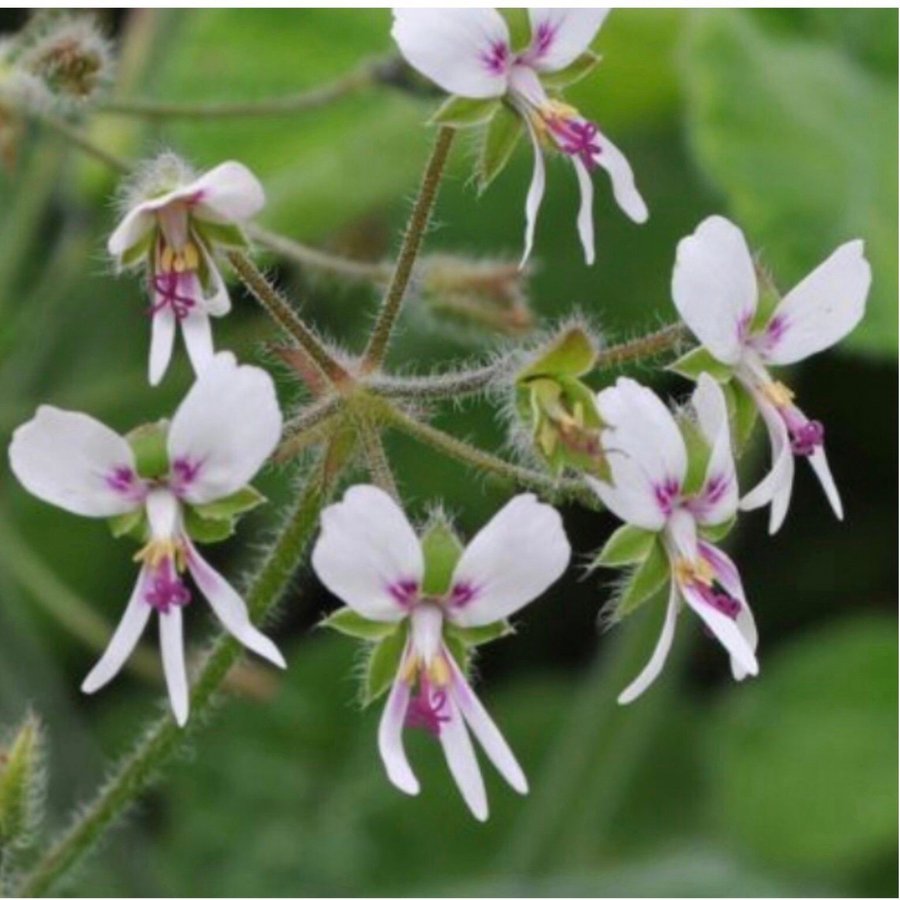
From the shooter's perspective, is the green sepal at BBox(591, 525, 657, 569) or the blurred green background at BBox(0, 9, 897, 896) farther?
the blurred green background at BBox(0, 9, 897, 896)

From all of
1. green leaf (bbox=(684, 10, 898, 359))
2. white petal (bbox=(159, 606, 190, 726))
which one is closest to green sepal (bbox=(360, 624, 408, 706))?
white petal (bbox=(159, 606, 190, 726))

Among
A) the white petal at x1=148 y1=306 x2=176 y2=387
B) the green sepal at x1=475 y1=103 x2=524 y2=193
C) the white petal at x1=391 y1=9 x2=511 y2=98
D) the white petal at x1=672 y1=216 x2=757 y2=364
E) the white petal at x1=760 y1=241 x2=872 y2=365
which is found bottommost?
the white petal at x1=760 y1=241 x2=872 y2=365

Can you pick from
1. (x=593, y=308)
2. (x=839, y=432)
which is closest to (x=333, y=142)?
(x=593, y=308)

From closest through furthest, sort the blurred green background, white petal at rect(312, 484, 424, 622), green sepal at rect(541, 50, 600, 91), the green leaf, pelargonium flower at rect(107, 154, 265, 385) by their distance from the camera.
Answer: white petal at rect(312, 484, 424, 622)
pelargonium flower at rect(107, 154, 265, 385)
green sepal at rect(541, 50, 600, 91)
the green leaf
the blurred green background

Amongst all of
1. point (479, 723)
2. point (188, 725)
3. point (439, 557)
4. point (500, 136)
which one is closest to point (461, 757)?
point (479, 723)

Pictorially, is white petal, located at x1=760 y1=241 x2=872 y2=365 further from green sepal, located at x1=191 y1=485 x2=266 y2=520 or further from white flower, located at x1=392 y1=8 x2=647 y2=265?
green sepal, located at x1=191 y1=485 x2=266 y2=520

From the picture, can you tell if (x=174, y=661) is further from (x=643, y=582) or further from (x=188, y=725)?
(x=643, y=582)

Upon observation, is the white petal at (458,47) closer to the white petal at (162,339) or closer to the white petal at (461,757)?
the white petal at (162,339)
